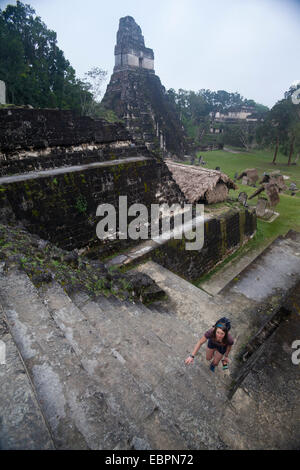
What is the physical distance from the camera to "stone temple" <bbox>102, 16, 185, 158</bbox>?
2759cm

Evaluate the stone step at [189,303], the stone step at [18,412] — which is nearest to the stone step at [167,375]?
→ the stone step at [18,412]

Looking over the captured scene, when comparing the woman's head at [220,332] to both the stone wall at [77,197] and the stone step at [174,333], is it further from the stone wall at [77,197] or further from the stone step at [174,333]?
the stone wall at [77,197]

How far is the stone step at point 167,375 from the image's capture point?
7.41 ft

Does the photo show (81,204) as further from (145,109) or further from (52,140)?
(145,109)

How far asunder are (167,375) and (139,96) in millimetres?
31779

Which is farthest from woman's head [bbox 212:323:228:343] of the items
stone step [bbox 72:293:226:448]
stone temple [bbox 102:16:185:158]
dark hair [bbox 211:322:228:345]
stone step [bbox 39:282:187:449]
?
stone temple [bbox 102:16:185:158]

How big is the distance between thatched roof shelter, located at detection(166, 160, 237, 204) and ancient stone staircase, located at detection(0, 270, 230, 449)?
7987 millimetres

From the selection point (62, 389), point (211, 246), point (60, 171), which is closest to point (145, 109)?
point (211, 246)

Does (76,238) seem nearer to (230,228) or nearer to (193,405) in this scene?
(193,405)

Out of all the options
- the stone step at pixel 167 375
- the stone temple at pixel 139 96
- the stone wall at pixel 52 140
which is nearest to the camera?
the stone step at pixel 167 375

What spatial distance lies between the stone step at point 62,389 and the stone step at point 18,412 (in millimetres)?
140

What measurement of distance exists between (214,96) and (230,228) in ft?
265

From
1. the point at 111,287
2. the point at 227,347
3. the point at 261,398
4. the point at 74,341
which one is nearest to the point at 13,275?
the point at 74,341

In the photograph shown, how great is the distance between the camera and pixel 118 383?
86.5 inches
